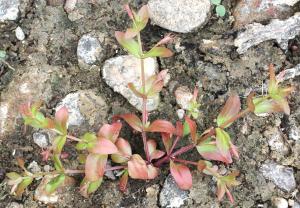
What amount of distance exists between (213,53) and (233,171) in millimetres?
761

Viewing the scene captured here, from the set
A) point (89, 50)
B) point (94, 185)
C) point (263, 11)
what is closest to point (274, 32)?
point (263, 11)

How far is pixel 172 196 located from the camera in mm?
2746

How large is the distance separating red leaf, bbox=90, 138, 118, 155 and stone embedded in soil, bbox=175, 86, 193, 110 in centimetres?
59

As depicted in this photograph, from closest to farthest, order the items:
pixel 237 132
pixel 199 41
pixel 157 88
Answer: pixel 157 88 < pixel 237 132 < pixel 199 41

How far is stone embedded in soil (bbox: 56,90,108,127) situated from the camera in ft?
9.50

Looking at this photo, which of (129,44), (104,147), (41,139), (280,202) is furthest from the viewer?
(41,139)

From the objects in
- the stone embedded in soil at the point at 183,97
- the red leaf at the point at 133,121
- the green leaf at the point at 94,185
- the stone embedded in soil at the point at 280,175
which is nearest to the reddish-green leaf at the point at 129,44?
the red leaf at the point at 133,121

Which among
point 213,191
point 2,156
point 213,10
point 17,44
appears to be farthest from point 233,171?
point 17,44

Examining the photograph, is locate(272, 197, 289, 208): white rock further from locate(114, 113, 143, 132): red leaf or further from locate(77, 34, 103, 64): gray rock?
locate(77, 34, 103, 64): gray rock

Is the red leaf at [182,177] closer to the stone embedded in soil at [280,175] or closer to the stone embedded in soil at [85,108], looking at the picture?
the stone embedded in soil at [280,175]

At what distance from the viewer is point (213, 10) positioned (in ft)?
10.2

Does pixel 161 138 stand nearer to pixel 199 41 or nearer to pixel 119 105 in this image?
pixel 119 105

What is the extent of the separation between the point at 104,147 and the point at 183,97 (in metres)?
0.66

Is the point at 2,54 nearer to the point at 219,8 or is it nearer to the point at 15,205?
the point at 15,205
